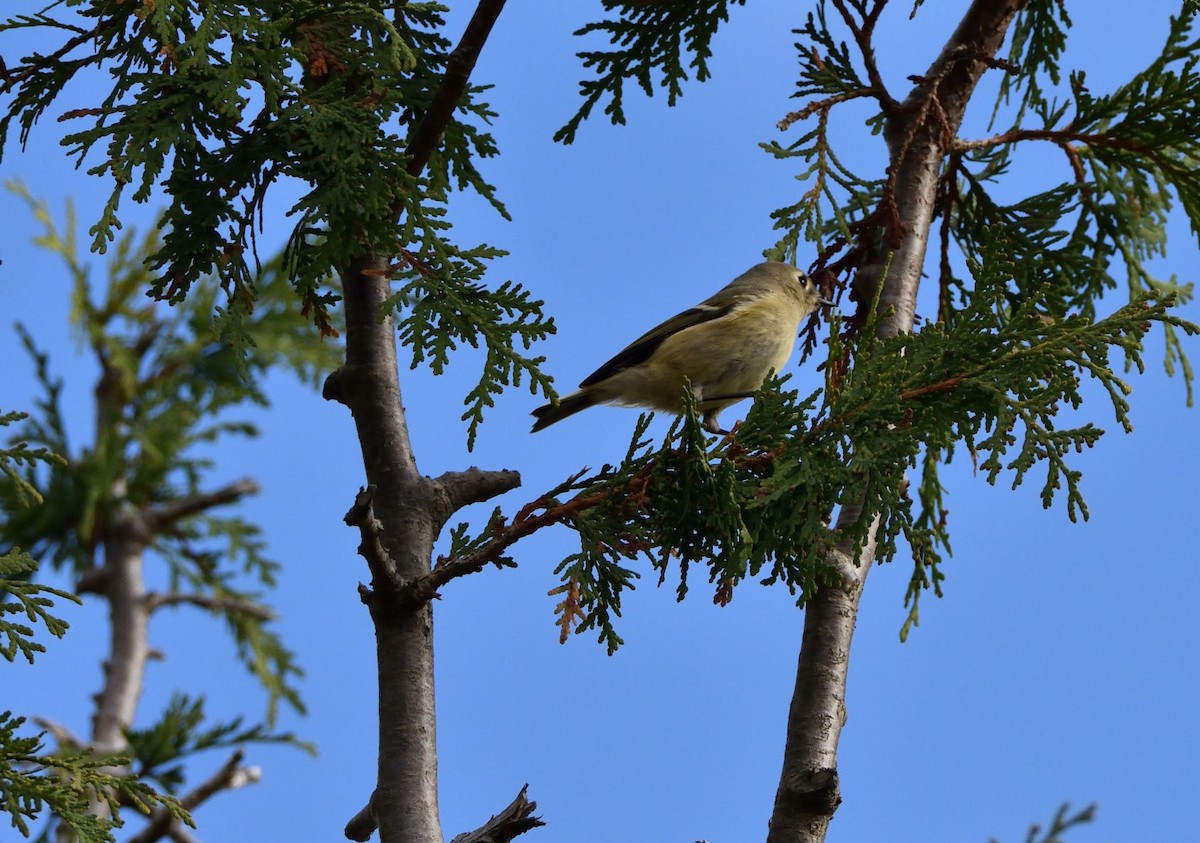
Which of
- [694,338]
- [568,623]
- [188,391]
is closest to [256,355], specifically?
[188,391]

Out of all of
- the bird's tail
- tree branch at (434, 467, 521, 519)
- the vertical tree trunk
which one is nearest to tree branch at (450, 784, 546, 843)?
the vertical tree trunk

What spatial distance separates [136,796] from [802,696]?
6.61 ft

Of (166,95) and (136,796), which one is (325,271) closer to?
(166,95)

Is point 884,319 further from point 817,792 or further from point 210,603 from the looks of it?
point 210,603

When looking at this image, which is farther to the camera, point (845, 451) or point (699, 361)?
point (699, 361)

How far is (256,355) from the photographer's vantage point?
10758 mm

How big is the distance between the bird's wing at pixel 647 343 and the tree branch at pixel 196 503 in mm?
5686

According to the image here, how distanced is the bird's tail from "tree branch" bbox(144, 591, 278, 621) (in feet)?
17.9

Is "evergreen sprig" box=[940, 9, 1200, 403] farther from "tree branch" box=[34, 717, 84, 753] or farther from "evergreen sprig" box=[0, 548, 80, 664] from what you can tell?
"tree branch" box=[34, 717, 84, 753]

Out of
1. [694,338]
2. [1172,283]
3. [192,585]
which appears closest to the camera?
[694,338]

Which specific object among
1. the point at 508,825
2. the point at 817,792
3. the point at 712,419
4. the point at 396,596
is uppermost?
the point at 712,419

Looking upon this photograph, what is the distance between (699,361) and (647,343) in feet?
0.78

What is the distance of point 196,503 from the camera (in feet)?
34.4

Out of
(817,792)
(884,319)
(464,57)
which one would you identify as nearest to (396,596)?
(817,792)
